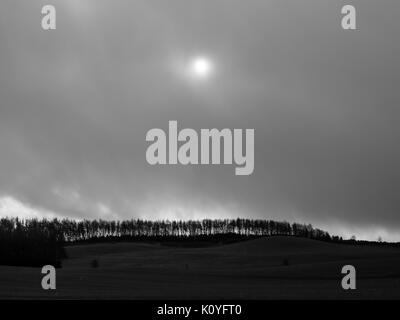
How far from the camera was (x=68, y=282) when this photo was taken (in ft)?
185

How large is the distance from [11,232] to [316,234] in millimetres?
111137

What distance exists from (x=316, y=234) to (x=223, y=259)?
8715 centimetres

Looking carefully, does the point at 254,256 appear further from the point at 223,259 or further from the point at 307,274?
the point at 307,274

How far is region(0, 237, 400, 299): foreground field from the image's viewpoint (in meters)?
45.4

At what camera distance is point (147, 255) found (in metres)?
139

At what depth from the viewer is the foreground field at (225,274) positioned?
4541 cm

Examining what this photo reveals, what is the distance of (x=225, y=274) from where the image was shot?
3250 inches
